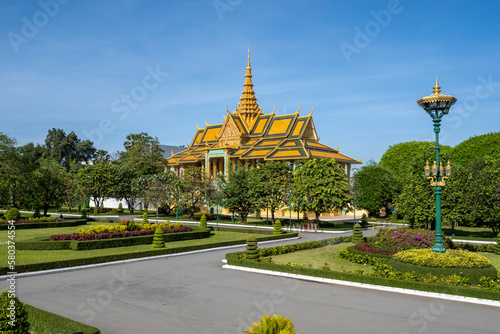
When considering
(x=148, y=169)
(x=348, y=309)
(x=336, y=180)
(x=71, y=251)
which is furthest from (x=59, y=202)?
(x=348, y=309)

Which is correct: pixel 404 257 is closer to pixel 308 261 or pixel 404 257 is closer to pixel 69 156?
pixel 308 261

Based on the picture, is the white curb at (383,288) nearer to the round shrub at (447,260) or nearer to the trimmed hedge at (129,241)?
the round shrub at (447,260)

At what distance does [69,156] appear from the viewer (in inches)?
3829

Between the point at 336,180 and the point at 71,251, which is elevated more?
the point at 336,180

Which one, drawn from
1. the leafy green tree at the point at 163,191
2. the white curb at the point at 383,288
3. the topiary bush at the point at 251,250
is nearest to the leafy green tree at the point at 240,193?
→ the leafy green tree at the point at 163,191

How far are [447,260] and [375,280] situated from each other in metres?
3.05

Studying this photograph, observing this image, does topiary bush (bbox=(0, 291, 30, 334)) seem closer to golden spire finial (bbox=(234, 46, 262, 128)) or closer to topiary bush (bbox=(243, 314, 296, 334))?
topiary bush (bbox=(243, 314, 296, 334))

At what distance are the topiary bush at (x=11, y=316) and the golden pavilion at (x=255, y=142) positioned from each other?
44706 millimetres

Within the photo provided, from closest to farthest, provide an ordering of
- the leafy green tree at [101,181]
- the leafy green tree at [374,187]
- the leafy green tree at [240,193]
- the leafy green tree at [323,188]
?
1. the leafy green tree at [323,188]
2. the leafy green tree at [240,193]
3. the leafy green tree at [374,187]
4. the leafy green tree at [101,181]

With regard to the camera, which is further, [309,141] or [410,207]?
[309,141]

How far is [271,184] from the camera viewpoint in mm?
41625

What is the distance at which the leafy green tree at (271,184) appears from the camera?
41.7 meters

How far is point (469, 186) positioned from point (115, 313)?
2921cm

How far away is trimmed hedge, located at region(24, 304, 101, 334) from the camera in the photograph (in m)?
9.94
